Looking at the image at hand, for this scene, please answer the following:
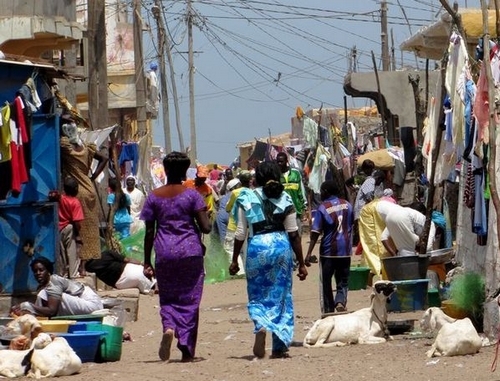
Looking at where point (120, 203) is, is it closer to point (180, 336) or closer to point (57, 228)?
point (57, 228)

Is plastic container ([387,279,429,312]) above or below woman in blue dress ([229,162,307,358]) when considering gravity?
below

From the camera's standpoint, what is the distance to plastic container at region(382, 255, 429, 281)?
12719 mm

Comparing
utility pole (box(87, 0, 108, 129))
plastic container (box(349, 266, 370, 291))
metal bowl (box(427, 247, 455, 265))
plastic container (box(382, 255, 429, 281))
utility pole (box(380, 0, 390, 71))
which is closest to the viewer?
plastic container (box(382, 255, 429, 281))

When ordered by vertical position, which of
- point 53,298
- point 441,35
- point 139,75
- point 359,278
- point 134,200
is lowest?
point 359,278

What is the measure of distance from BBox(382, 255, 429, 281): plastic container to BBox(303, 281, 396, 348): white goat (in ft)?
4.93

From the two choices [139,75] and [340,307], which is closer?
[340,307]

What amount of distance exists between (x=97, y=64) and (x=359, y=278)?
6.53 metres

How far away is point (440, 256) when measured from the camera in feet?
44.7

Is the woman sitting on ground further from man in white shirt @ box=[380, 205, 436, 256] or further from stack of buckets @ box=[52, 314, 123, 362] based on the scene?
man in white shirt @ box=[380, 205, 436, 256]

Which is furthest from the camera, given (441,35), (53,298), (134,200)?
(134,200)

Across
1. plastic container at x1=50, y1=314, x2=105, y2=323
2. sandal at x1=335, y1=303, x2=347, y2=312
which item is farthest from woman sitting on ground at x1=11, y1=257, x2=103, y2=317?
sandal at x1=335, y1=303, x2=347, y2=312

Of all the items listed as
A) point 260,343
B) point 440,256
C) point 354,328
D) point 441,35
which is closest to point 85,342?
point 260,343

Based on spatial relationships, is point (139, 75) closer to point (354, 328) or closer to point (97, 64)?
point (97, 64)

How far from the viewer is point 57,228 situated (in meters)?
14.1
